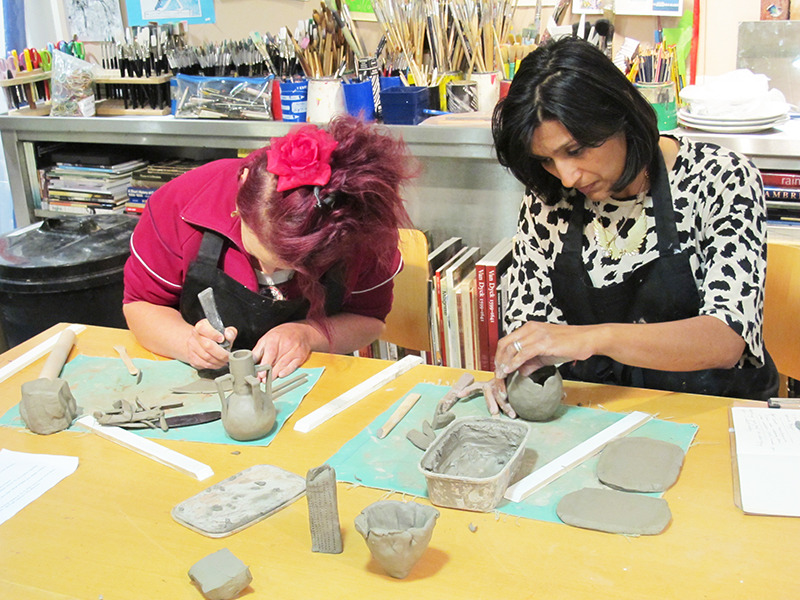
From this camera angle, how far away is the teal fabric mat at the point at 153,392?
4.74 feet

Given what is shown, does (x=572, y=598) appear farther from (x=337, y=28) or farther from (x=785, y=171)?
(x=337, y=28)

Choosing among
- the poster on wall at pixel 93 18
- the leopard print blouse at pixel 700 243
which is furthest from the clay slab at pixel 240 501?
the poster on wall at pixel 93 18

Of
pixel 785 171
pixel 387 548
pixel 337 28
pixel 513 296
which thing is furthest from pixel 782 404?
pixel 337 28

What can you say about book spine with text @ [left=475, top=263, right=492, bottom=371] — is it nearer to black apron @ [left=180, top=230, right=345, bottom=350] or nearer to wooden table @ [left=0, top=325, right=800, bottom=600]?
black apron @ [left=180, top=230, right=345, bottom=350]

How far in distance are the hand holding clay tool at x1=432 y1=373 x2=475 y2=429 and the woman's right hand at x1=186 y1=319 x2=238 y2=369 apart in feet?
1.59

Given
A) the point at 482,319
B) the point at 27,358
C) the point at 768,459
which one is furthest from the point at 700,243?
the point at 27,358

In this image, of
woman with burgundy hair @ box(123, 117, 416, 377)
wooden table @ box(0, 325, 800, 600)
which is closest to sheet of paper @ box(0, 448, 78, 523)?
wooden table @ box(0, 325, 800, 600)

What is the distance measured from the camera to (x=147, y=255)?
1800 millimetres

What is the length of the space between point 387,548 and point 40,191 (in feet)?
9.38

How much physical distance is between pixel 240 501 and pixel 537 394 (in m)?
0.57

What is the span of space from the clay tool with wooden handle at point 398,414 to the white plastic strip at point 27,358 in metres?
0.94

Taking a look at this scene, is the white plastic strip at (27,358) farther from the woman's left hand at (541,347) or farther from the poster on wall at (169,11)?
the poster on wall at (169,11)

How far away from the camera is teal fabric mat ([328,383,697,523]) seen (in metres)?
1.19

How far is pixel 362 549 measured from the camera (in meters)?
1.10
